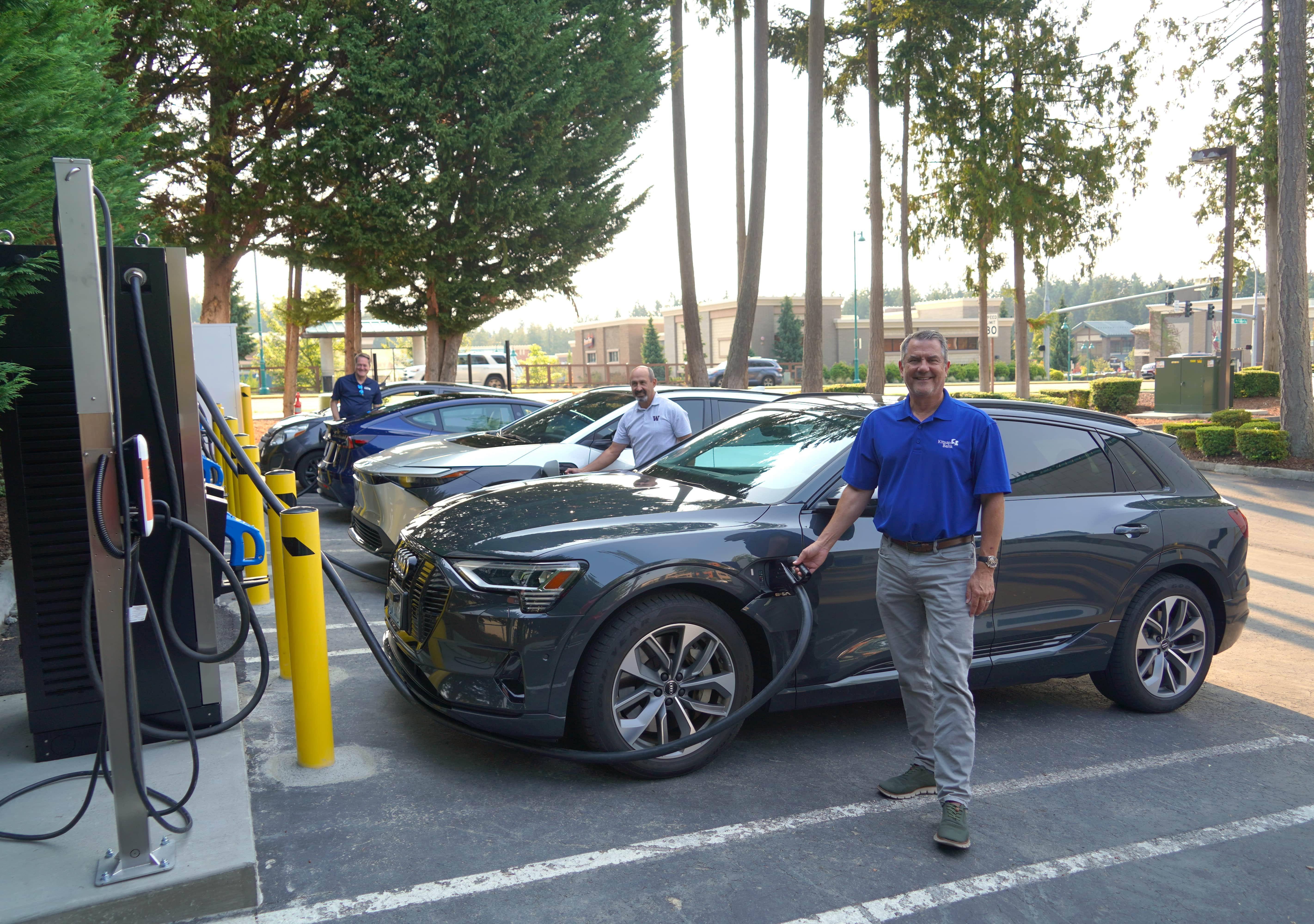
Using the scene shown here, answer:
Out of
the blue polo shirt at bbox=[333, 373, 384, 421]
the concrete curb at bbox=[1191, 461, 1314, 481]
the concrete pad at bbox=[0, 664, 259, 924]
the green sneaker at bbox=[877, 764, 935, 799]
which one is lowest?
the concrete curb at bbox=[1191, 461, 1314, 481]

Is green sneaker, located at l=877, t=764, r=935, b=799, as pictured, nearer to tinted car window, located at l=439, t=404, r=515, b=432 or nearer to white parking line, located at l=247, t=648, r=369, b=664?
white parking line, located at l=247, t=648, r=369, b=664

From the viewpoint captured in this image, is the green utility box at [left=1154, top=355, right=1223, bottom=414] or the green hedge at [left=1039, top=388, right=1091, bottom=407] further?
the green hedge at [left=1039, top=388, right=1091, bottom=407]

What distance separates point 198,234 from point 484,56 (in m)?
6.49

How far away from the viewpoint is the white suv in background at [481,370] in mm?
43938

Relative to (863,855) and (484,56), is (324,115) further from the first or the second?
(863,855)

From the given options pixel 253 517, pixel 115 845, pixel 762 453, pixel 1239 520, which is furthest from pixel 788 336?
pixel 115 845

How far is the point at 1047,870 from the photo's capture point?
3666mm

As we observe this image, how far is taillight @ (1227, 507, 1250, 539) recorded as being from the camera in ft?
18.1

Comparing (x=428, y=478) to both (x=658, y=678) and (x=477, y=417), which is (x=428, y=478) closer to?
(x=658, y=678)

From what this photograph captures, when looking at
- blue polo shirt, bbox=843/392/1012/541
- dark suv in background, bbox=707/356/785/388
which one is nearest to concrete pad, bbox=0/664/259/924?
blue polo shirt, bbox=843/392/1012/541

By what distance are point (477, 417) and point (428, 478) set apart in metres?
3.99

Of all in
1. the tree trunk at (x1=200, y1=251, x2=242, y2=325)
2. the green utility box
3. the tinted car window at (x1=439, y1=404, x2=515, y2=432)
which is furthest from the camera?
the green utility box

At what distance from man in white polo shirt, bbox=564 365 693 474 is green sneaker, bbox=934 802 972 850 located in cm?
392

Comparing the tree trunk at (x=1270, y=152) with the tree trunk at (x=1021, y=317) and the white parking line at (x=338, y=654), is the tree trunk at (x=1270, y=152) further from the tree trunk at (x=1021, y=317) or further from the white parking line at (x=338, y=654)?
the white parking line at (x=338, y=654)
